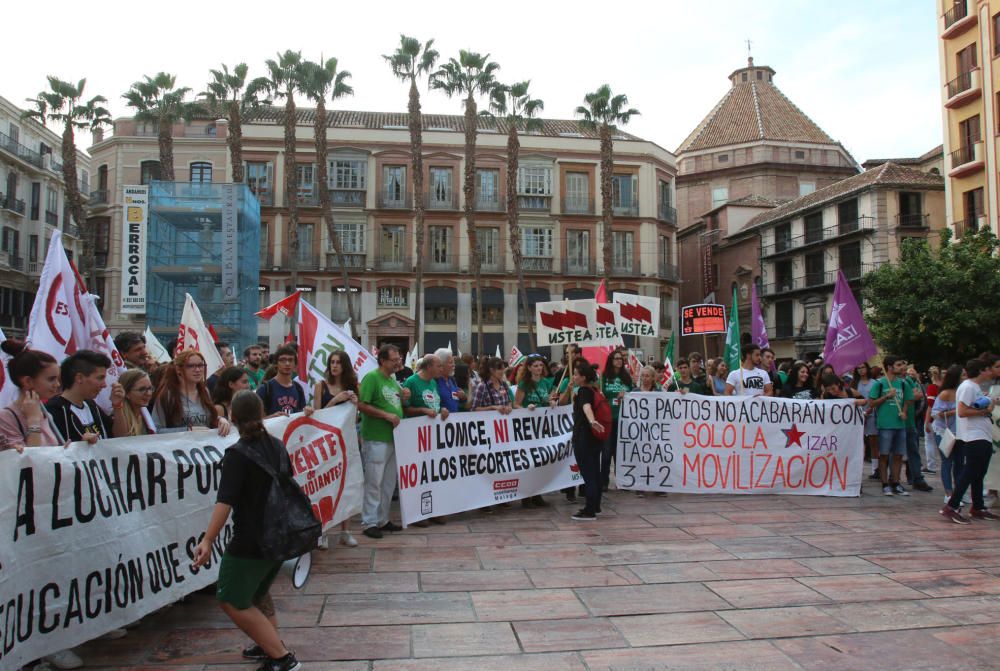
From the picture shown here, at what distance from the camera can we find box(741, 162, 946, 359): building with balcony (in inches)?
1507

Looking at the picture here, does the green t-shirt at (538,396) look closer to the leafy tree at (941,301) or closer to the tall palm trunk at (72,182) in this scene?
the leafy tree at (941,301)

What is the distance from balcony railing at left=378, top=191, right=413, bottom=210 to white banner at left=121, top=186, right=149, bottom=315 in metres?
15.9

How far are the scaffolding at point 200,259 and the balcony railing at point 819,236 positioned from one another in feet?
96.9

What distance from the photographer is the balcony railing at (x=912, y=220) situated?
125 ft

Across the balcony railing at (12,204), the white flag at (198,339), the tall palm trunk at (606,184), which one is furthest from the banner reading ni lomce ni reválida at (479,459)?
the balcony railing at (12,204)

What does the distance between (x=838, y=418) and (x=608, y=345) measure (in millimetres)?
3139

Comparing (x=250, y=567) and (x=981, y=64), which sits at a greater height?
(x=981, y=64)

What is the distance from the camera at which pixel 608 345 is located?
1086 centimetres

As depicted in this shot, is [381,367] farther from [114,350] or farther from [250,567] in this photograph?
[250,567]

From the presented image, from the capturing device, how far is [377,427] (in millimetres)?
7238

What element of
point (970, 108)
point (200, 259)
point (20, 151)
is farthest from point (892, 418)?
point (20, 151)

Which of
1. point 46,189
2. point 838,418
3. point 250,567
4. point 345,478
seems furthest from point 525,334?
point 250,567

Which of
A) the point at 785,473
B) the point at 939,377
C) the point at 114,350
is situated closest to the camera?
the point at 114,350

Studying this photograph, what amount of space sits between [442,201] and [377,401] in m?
36.2
